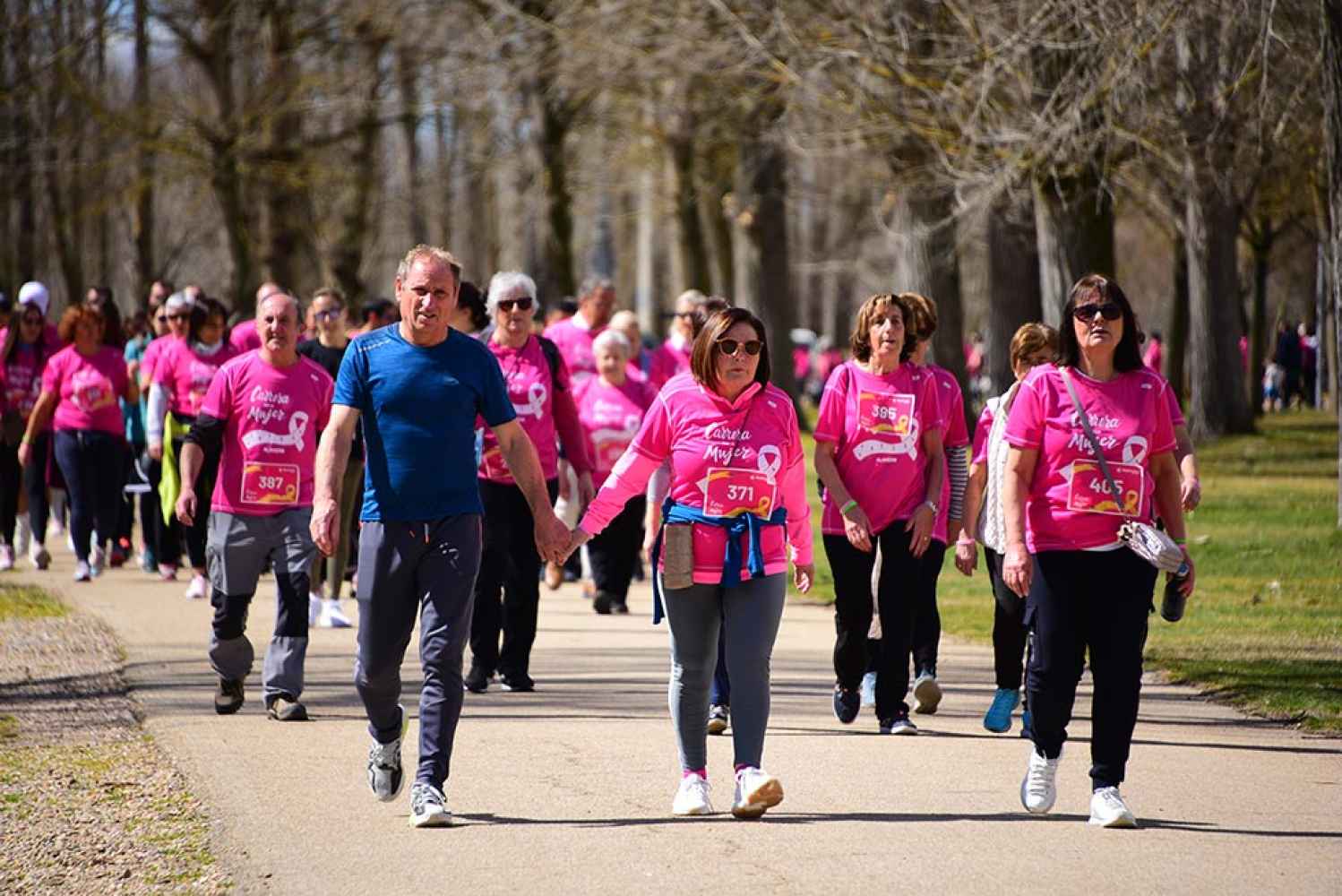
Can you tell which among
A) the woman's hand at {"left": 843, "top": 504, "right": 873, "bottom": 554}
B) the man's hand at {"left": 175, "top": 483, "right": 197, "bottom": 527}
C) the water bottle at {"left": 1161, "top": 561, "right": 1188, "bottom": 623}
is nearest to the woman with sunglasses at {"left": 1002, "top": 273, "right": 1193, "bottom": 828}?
the water bottle at {"left": 1161, "top": 561, "right": 1188, "bottom": 623}

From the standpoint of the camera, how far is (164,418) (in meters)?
13.6

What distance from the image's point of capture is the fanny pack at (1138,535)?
6.68m

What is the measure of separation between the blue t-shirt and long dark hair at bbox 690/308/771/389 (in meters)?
0.71

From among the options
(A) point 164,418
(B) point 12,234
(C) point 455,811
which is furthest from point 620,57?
(B) point 12,234

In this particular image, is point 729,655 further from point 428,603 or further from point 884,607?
point 884,607

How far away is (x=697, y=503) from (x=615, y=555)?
6558mm

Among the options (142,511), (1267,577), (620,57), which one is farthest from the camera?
(620,57)

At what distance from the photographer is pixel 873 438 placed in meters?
8.58

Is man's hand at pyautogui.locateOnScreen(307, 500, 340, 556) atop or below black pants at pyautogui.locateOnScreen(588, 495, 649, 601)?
atop

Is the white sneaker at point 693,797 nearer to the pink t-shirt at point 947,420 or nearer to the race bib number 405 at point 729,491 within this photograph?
the race bib number 405 at point 729,491

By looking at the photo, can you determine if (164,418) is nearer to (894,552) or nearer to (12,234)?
(894,552)

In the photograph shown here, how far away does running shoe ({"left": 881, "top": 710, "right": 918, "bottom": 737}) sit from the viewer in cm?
863

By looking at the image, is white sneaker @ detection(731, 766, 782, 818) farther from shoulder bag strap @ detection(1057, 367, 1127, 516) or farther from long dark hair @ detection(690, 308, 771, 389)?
shoulder bag strap @ detection(1057, 367, 1127, 516)

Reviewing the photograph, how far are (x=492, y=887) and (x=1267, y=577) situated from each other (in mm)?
10011
